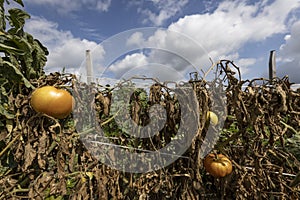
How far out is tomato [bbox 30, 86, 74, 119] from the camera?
987 mm

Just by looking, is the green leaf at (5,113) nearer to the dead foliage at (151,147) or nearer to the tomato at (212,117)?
Result: the dead foliage at (151,147)

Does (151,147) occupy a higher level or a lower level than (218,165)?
higher

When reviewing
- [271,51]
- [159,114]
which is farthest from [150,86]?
[271,51]

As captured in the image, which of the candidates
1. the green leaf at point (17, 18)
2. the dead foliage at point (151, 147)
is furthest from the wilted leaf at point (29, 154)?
the green leaf at point (17, 18)

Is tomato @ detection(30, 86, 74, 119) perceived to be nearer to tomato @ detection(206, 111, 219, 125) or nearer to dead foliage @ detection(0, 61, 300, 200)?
dead foliage @ detection(0, 61, 300, 200)

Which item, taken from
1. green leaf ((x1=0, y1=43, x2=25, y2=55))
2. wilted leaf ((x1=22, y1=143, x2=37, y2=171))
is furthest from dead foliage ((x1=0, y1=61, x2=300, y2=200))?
green leaf ((x1=0, y1=43, x2=25, y2=55))

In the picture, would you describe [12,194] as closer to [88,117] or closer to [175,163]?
[88,117]

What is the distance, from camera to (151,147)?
1.13 metres

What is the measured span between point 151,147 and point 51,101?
16.9 inches

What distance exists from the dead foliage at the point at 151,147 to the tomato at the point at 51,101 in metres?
0.04

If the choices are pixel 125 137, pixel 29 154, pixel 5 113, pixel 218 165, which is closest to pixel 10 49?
pixel 5 113

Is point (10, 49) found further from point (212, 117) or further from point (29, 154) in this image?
point (212, 117)

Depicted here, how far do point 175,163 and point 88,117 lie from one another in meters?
0.40

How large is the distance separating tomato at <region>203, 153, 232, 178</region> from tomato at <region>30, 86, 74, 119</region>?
0.61 metres
